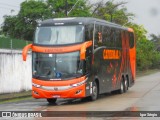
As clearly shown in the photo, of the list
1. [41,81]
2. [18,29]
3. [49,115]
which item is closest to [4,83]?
[41,81]

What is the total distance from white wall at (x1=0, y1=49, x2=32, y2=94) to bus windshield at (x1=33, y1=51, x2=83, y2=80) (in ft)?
33.1

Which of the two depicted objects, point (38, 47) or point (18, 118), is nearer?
point (18, 118)

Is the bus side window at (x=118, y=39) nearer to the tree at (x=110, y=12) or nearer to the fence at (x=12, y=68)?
the fence at (x=12, y=68)

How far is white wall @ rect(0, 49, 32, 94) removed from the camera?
30312 mm

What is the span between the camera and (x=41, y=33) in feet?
68.7

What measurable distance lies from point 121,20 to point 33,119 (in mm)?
62632

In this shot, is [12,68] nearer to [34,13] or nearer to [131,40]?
[131,40]

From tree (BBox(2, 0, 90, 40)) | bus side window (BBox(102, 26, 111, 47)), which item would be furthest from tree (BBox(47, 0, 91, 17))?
bus side window (BBox(102, 26, 111, 47))

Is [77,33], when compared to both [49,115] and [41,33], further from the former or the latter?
[49,115]

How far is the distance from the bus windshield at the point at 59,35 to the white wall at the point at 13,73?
9764mm

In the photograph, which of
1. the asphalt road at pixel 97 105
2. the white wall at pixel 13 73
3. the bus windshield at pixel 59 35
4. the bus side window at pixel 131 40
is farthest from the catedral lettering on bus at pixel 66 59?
the white wall at pixel 13 73

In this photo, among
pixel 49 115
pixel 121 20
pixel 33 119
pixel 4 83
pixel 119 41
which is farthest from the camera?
pixel 121 20

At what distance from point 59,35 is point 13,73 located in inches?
470

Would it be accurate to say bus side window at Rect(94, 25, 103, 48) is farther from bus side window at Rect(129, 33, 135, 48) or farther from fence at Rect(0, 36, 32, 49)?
fence at Rect(0, 36, 32, 49)
